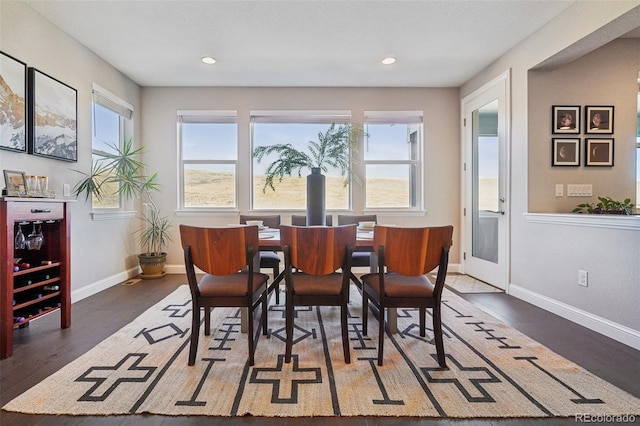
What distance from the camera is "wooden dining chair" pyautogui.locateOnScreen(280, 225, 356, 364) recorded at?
71.2 inches

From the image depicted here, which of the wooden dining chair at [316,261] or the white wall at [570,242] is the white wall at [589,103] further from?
the wooden dining chair at [316,261]

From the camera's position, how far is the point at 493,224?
369cm

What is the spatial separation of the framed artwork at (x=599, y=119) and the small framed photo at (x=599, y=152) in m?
0.10

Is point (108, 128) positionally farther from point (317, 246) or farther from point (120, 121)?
point (317, 246)

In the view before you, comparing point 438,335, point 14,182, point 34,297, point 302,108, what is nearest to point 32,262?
point 34,297

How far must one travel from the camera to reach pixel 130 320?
2.57 meters

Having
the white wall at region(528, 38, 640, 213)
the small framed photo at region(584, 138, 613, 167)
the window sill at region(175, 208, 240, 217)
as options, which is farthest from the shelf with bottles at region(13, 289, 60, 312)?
the small framed photo at region(584, 138, 613, 167)

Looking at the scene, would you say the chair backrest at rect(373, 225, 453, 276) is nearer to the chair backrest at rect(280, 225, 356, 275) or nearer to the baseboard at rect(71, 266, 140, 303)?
the chair backrest at rect(280, 225, 356, 275)

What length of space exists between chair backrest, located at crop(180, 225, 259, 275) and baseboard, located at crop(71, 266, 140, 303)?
2.17 metres

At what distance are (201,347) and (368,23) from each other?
Result: 3.04 metres

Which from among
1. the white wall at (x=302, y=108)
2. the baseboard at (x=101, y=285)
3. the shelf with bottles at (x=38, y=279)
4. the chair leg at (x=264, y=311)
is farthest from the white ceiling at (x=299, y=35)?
the baseboard at (x=101, y=285)

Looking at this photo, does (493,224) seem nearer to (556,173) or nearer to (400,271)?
(556,173)

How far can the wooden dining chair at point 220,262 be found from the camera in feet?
5.81

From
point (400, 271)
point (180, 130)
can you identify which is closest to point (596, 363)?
point (400, 271)
